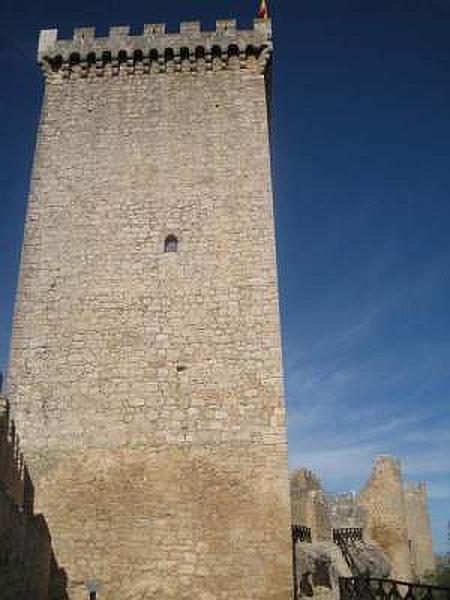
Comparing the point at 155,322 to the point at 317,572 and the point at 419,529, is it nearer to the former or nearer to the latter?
the point at 317,572

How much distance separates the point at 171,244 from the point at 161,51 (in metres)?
4.52

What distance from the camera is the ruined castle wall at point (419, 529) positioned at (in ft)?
64.8

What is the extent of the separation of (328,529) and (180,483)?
26.1 feet

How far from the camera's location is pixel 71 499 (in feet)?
25.6

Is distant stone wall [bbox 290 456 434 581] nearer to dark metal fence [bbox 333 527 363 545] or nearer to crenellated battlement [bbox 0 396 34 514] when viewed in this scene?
dark metal fence [bbox 333 527 363 545]

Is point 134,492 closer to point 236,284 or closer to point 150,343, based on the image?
point 150,343

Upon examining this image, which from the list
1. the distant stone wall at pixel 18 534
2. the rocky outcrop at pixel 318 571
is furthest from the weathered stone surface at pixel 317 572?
the distant stone wall at pixel 18 534

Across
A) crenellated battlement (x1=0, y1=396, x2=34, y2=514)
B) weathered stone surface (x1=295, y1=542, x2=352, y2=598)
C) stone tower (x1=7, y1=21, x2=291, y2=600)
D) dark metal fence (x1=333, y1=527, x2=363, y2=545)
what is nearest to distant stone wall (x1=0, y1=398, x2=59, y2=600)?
crenellated battlement (x1=0, y1=396, x2=34, y2=514)

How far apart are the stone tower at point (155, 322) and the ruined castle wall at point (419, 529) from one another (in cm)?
1480

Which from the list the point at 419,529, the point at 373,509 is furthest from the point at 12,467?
the point at 419,529

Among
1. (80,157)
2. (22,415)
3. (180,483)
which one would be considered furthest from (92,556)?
(80,157)

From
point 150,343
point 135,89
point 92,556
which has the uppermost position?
point 135,89

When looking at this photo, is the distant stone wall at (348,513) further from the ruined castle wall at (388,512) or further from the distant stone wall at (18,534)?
the distant stone wall at (18,534)

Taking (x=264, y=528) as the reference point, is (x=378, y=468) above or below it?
above
